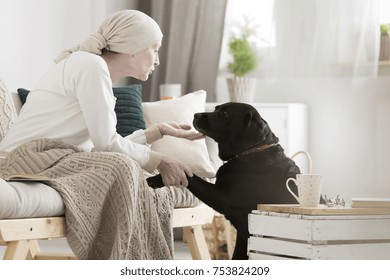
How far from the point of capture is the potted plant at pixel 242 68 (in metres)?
4.08

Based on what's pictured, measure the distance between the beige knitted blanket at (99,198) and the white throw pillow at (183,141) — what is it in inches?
37.0

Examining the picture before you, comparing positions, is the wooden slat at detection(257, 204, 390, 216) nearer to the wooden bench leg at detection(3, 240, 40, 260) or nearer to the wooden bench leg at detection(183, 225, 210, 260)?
the wooden bench leg at detection(3, 240, 40, 260)

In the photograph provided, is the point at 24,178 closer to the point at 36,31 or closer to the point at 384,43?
the point at 36,31

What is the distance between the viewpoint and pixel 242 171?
214 cm

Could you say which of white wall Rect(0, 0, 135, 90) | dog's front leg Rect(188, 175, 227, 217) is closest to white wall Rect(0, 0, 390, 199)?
white wall Rect(0, 0, 135, 90)

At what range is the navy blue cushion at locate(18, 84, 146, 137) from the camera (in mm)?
2963

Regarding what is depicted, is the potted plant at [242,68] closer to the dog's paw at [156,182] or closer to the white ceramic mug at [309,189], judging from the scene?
the dog's paw at [156,182]

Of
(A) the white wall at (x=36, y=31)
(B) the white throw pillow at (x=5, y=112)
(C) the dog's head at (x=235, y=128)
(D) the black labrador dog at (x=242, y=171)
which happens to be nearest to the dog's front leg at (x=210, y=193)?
(D) the black labrador dog at (x=242, y=171)

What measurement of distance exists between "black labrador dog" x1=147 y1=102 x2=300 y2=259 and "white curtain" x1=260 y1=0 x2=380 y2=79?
6.61ft

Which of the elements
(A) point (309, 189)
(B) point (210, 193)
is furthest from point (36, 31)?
(A) point (309, 189)

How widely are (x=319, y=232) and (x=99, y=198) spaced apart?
0.58 m

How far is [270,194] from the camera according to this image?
6.91ft

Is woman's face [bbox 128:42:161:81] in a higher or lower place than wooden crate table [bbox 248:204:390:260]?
higher

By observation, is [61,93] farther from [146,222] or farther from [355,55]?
[355,55]
